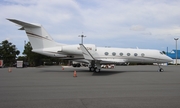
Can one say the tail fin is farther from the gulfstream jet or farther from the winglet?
the winglet

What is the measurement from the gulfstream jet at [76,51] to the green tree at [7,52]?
31.9 metres

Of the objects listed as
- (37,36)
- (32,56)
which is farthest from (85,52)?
(32,56)

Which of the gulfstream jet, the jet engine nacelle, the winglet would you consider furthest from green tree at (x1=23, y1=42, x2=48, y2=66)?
the winglet

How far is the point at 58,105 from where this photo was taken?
6.24 metres

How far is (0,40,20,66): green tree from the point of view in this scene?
50.3 meters

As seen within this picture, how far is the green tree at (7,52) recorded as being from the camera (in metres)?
50.3

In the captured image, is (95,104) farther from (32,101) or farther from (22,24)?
(22,24)

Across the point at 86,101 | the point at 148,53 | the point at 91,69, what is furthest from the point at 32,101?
the point at 148,53

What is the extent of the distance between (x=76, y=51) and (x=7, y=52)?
119ft

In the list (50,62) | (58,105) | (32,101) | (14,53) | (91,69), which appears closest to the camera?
(58,105)

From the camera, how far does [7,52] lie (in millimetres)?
51281

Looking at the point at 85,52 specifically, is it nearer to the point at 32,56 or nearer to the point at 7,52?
the point at 32,56

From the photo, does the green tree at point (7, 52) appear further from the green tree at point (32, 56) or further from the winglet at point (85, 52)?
the winglet at point (85, 52)

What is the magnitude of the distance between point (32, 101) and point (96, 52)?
1592 centimetres
